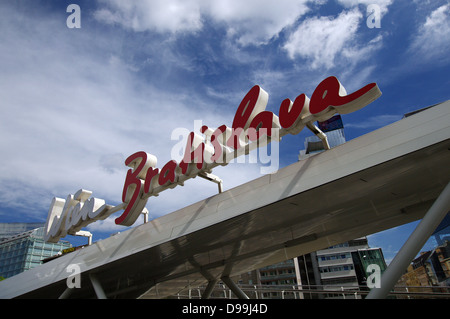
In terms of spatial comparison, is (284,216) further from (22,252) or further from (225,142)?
(22,252)

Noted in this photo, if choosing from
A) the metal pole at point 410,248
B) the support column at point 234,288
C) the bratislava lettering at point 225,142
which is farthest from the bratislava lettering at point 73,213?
the metal pole at point 410,248

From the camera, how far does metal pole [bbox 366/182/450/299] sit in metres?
7.03

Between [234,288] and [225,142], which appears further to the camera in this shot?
[234,288]

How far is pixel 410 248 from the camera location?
7121 millimetres

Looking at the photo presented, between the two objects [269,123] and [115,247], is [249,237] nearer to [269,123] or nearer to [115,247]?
[269,123]

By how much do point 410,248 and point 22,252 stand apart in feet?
430

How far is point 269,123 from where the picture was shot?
11086mm

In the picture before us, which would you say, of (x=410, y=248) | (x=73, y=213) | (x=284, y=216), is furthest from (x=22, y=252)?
(x=410, y=248)

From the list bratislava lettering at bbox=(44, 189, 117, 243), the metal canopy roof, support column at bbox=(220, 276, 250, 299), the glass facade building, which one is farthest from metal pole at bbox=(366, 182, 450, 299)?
the glass facade building

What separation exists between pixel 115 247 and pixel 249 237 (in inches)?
202

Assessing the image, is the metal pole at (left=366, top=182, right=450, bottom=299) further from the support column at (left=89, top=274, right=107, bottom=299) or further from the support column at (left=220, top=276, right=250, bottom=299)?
the support column at (left=220, top=276, right=250, bottom=299)

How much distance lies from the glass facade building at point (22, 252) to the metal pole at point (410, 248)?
125m

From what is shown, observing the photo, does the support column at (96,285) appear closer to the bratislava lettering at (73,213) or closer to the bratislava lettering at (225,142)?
the bratislava lettering at (225,142)
